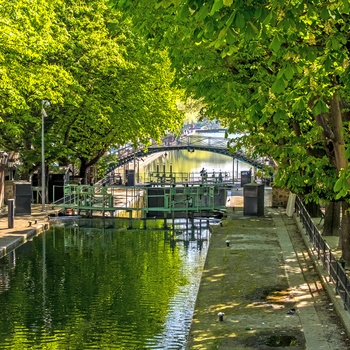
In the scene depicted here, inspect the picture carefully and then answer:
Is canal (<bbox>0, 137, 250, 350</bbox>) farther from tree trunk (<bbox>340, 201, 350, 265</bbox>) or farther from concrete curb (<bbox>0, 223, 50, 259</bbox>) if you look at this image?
tree trunk (<bbox>340, 201, 350, 265</bbox>)

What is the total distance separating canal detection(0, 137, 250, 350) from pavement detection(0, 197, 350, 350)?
60 centimetres

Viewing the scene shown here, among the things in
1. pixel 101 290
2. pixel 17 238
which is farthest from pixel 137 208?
pixel 101 290

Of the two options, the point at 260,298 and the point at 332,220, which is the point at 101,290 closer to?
the point at 260,298

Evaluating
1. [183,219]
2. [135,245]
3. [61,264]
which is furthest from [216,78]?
[183,219]

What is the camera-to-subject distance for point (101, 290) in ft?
75.3

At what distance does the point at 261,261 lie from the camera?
25797 mm

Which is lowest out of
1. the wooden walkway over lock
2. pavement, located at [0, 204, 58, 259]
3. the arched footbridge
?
pavement, located at [0, 204, 58, 259]

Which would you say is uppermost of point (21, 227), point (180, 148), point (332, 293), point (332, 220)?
point (180, 148)

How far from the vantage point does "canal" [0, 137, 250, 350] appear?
18.2 meters

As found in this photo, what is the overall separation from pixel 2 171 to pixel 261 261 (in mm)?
20213

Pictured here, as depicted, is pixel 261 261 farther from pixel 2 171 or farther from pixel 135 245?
pixel 2 171

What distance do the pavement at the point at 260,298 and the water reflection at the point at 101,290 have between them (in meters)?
0.64

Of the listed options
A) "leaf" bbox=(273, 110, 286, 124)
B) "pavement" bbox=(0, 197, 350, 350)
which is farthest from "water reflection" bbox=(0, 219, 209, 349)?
"leaf" bbox=(273, 110, 286, 124)

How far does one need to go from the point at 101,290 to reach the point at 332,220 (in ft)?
34.8
